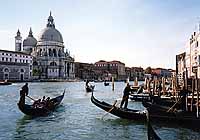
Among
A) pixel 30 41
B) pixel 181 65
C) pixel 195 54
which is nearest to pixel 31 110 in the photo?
pixel 195 54

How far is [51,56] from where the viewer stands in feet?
222

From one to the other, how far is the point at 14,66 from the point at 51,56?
13254 mm

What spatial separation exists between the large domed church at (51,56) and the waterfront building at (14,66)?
13.9 feet

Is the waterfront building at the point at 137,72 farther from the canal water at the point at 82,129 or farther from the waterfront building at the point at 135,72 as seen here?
the canal water at the point at 82,129

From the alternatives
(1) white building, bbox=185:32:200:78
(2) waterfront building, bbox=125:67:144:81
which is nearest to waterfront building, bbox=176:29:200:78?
(1) white building, bbox=185:32:200:78

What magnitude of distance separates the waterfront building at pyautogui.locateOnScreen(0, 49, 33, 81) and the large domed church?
4223 mm

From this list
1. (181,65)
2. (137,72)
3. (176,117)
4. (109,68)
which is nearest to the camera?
(176,117)

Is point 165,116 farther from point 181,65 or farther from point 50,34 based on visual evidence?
point 50,34

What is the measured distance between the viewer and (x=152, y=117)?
7961mm

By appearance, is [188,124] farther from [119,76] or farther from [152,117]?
[119,76]

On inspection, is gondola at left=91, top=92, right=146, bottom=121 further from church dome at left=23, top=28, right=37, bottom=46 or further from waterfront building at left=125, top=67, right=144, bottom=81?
waterfront building at left=125, top=67, right=144, bottom=81

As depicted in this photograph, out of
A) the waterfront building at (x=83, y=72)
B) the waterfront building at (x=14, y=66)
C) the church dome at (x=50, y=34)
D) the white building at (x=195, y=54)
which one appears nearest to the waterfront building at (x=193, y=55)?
the white building at (x=195, y=54)

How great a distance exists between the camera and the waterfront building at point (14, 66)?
53.5 metres

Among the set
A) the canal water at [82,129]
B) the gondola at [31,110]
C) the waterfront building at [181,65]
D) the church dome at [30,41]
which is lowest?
the canal water at [82,129]
